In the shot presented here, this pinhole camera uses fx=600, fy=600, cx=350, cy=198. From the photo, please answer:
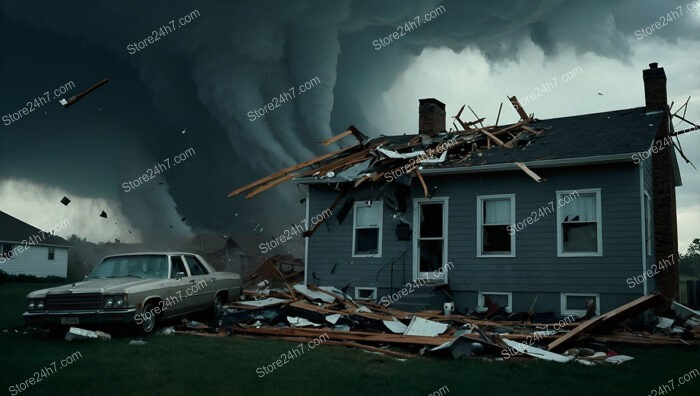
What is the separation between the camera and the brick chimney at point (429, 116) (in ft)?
66.3

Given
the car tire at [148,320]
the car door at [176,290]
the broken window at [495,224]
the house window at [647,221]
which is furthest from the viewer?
the broken window at [495,224]

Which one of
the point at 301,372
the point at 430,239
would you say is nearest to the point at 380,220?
the point at 430,239

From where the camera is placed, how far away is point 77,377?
7727 millimetres

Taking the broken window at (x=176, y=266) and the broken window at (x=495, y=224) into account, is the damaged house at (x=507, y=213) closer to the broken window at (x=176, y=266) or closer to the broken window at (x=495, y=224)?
the broken window at (x=495, y=224)

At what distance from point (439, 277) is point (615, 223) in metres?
4.59

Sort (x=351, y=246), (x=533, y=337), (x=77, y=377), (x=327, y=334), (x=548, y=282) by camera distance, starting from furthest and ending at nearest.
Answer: (x=351, y=246), (x=548, y=282), (x=327, y=334), (x=533, y=337), (x=77, y=377)

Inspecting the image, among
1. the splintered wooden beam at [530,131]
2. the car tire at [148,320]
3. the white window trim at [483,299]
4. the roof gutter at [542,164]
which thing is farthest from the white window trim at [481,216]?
the car tire at [148,320]

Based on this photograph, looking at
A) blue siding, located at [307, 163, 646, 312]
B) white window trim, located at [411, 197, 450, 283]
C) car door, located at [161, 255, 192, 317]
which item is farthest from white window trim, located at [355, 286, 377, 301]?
car door, located at [161, 255, 192, 317]

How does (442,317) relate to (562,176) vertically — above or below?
below

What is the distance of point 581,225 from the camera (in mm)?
14570

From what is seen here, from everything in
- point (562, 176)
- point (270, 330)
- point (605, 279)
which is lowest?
point (270, 330)

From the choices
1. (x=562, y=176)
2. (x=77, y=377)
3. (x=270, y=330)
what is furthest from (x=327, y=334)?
(x=562, y=176)

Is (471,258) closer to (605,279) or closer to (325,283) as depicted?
(605,279)

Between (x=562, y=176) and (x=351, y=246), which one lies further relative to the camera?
(x=351, y=246)
